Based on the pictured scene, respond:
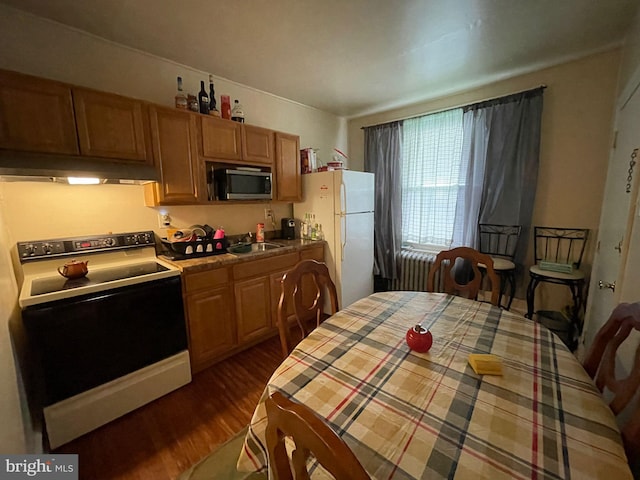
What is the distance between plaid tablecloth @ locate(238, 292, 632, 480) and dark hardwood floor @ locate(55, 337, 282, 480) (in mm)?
Result: 989

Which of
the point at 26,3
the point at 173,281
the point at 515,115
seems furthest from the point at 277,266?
the point at 515,115

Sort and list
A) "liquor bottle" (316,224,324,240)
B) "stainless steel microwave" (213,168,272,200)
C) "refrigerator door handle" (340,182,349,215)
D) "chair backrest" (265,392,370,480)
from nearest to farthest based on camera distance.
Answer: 1. "chair backrest" (265,392,370,480)
2. "stainless steel microwave" (213,168,272,200)
3. "refrigerator door handle" (340,182,349,215)
4. "liquor bottle" (316,224,324,240)

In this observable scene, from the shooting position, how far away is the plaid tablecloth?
0.59 meters

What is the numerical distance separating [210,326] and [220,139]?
1593 mm

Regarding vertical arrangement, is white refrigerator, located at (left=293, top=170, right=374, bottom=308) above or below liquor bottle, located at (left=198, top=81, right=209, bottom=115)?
below

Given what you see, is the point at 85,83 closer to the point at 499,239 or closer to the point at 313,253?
the point at 313,253

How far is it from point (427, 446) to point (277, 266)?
1.98 meters

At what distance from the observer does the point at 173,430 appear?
155cm

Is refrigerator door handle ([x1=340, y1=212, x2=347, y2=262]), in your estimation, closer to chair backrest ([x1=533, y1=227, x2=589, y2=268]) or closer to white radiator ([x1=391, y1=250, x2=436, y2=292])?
white radiator ([x1=391, y1=250, x2=436, y2=292])

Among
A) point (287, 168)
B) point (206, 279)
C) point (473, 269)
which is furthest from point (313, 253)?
point (473, 269)

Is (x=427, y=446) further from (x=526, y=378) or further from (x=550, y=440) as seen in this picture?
(x=526, y=378)

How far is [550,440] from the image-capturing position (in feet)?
2.09

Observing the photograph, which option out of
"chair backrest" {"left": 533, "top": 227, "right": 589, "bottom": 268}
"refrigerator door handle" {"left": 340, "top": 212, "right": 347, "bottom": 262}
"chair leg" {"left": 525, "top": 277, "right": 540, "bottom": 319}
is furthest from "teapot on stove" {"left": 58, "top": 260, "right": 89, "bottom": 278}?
"chair backrest" {"left": 533, "top": 227, "right": 589, "bottom": 268}

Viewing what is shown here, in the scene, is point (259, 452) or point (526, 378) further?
point (526, 378)
